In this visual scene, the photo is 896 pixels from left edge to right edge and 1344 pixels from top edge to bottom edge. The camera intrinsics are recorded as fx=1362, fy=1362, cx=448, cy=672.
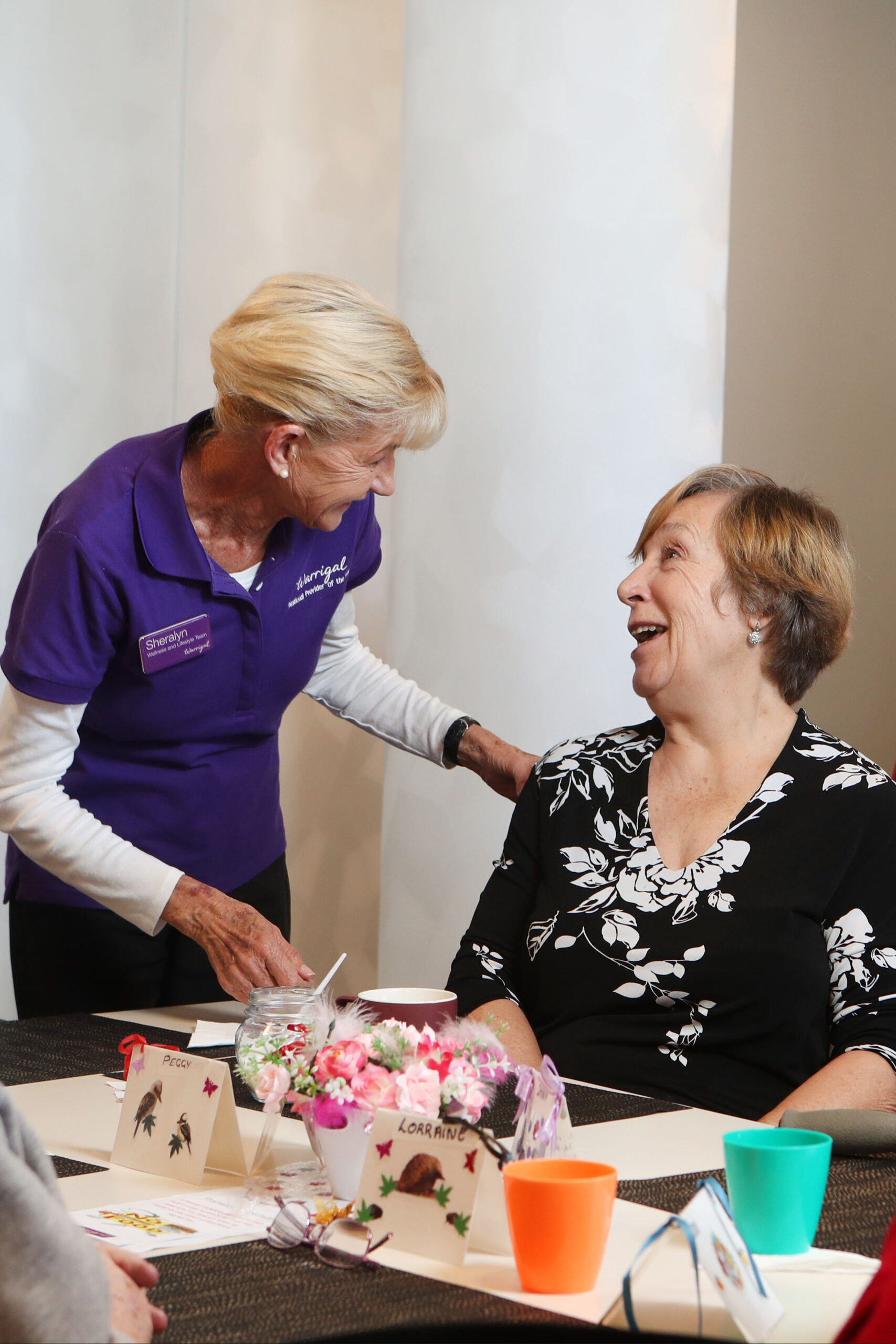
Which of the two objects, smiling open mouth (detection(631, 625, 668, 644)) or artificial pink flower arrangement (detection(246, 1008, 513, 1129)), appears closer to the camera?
artificial pink flower arrangement (detection(246, 1008, 513, 1129))

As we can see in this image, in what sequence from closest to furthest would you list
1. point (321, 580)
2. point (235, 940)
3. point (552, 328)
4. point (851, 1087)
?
1. point (851, 1087)
2. point (235, 940)
3. point (321, 580)
4. point (552, 328)

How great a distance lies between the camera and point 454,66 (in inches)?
107

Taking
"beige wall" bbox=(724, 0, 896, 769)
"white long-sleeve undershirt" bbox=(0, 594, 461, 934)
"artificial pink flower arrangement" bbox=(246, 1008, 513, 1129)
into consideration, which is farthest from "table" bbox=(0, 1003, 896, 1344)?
"beige wall" bbox=(724, 0, 896, 769)

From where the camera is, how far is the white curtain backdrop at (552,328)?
2.62m

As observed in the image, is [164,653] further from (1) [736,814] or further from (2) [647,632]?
(1) [736,814]

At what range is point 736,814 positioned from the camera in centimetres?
183

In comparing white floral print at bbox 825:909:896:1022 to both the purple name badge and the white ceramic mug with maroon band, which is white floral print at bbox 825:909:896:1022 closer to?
the white ceramic mug with maroon band

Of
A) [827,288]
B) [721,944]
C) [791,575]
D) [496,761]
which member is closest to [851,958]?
[721,944]

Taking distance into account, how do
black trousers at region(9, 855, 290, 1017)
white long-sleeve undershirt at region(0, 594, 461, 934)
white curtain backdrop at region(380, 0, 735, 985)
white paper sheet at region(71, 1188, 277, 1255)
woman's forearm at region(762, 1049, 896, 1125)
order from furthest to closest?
1. white curtain backdrop at region(380, 0, 735, 985)
2. black trousers at region(9, 855, 290, 1017)
3. white long-sleeve undershirt at region(0, 594, 461, 934)
4. woman's forearm at region(762, 1049, 896, 1125)
5. white paper sheet at region(71, 1188, 277, 1255)

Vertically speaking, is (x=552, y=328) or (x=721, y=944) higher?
(x=552, y=328)

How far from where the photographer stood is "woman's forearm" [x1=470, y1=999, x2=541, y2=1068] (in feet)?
5.48

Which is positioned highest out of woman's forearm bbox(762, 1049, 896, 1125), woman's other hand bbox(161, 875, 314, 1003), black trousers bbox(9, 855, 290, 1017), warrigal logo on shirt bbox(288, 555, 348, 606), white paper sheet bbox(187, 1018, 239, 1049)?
warrigal logo on shirt bbox(288, 555, 348, 606)

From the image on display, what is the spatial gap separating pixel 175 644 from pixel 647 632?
2.22 ft

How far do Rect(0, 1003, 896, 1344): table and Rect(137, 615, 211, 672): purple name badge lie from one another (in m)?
0.53
